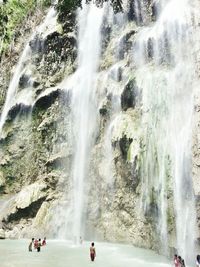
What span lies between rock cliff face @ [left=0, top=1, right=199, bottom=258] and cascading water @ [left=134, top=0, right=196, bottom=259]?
2.18ft

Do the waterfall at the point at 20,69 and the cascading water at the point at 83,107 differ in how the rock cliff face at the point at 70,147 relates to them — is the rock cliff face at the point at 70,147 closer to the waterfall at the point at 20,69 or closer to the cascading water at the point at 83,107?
the cascading water at the point at 83,107

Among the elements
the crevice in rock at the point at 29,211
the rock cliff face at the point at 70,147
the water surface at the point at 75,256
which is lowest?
the water surface at the point at 75,256

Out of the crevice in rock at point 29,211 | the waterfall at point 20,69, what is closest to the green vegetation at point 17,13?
the waterfall at point 20,69

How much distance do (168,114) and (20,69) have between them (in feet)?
69.3

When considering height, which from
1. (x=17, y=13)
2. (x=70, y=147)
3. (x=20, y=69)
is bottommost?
(x=70, y=147)

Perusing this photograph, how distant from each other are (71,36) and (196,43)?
16.6 m

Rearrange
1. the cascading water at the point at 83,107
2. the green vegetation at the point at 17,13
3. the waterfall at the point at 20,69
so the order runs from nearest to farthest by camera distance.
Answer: the cascading water at the point at 83,107 → the waterfall at the point at 20,69 → the green vegetation at the point at 17,13

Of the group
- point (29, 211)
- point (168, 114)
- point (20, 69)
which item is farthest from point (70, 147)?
point (20, 69)

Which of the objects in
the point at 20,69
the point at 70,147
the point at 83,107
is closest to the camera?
the point at 70,147

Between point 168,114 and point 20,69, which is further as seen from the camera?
point 20,69

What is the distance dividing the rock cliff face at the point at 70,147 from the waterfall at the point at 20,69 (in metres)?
0.59

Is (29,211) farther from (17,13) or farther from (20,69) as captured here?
(17,13)

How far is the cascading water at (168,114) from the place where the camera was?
75.3 feet

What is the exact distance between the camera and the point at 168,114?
1070 inches
